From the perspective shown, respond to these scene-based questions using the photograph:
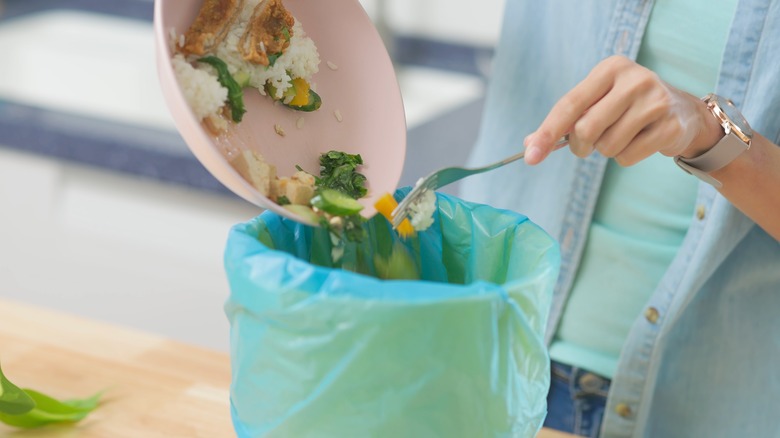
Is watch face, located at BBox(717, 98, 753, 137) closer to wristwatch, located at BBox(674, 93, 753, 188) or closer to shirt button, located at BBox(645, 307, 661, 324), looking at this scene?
wristwatch, located at BBox(674, 93, 753, 188)

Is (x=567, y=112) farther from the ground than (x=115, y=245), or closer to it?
farther from the ground

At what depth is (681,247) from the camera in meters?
0.90

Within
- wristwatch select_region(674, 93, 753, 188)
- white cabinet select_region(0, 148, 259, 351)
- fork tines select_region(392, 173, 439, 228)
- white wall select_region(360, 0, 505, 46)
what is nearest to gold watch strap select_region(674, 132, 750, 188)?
wristwatch select_region(674, 93, 753, 188)

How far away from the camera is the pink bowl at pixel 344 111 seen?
74 cm

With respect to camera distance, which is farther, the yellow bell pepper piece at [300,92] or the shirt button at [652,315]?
the shirt button at [652,315]

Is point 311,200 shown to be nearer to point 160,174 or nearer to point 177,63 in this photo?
point 177,63

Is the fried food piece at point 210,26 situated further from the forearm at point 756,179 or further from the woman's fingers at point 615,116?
the forearm at point 756,179

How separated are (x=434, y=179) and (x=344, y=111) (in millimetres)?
141

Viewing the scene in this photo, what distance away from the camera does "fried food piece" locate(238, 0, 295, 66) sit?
0.71 meters

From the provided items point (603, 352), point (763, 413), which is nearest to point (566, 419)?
point (603, 352)

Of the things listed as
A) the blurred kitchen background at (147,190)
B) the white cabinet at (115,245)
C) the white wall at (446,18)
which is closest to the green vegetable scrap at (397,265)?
the blurred kitchen background at (147,190)

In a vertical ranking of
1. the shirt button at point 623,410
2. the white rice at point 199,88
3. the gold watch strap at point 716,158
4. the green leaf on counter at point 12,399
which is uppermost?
the white rice at point 199,88

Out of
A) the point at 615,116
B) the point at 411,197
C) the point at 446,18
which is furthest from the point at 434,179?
the point at 446,18

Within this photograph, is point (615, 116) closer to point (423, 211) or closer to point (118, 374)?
point (423, 211)
